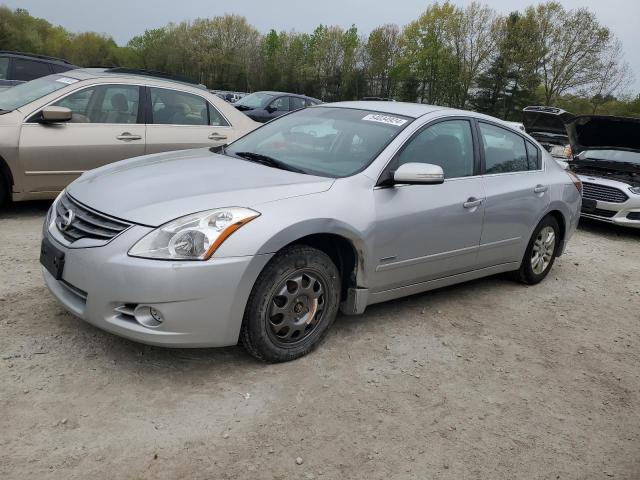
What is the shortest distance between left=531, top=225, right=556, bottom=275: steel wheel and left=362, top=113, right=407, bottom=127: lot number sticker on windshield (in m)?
1.96

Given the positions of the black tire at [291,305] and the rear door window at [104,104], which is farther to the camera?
the rear door window at [104,104]

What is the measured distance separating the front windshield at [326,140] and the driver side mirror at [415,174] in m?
0.24

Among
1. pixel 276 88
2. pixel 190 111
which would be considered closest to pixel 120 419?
pixel 190 111

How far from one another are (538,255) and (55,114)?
Answer: 4887mm

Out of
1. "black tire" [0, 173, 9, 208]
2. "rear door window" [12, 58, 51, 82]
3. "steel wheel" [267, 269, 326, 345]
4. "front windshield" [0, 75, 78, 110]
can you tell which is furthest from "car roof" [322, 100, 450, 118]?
"rear door window" [12, 58, 51, 82]

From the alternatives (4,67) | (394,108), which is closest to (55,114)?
(394,108)

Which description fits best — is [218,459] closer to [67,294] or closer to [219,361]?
[219,361]

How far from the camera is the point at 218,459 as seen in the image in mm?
2510

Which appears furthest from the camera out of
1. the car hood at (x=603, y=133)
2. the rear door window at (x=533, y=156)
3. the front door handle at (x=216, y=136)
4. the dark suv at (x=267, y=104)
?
the dark suv at (x=267, y=104)

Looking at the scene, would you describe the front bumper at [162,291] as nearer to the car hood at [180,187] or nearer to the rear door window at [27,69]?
the car hood at [180,187]

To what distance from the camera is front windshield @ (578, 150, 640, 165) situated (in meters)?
9.16

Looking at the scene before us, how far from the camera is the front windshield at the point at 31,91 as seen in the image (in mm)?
5883

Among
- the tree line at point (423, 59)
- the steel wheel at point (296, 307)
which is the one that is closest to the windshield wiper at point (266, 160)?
the steel wheel at point (296, 307)

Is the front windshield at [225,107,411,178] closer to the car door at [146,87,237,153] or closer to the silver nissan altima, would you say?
the silver nissan altima
